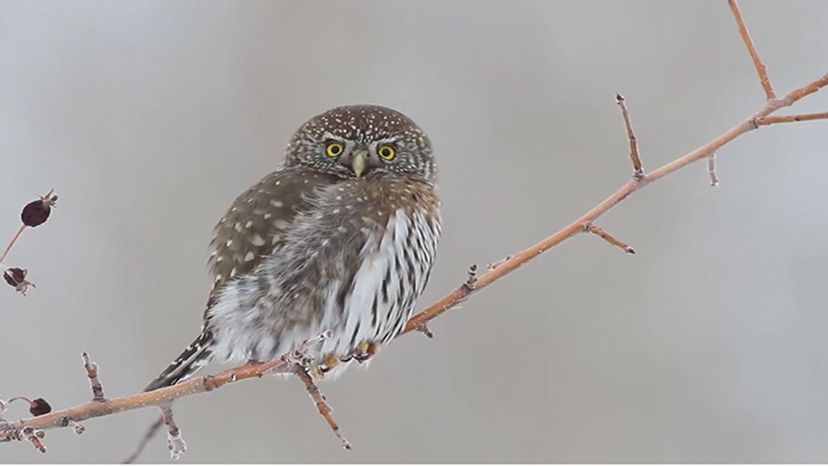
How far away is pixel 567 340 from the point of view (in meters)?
4.79

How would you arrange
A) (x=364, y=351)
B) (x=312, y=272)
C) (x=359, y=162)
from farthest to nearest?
(x=359, y=162), (x=364, y=351), (x=312, y=272)

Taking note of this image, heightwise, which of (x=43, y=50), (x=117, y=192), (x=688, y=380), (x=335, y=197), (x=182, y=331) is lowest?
(x=688, y=380)

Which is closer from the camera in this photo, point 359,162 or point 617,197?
point 617,197

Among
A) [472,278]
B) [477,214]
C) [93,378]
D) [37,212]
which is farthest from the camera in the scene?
[477,214]

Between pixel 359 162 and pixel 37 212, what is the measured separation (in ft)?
4.32

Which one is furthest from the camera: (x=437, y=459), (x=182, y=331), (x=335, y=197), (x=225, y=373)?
(x=182, y=331)

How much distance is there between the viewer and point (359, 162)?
103 inches

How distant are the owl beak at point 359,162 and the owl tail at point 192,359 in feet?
1.72

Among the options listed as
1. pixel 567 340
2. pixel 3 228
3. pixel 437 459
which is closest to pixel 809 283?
pixel 567 340

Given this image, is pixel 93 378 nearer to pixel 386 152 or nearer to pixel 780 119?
pixel 780 119

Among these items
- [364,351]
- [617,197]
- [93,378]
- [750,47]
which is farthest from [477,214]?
[93,378]

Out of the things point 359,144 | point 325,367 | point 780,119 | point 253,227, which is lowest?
point 325,367

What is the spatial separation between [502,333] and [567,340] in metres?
0.30

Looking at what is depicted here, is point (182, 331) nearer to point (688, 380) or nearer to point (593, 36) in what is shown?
point (688, 380)
